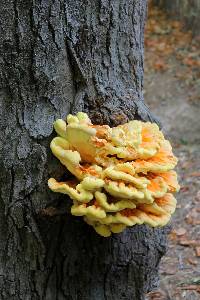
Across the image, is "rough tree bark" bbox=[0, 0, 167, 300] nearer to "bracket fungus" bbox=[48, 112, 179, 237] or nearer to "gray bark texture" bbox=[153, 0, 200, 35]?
"bracket fungus" bbox=[48, 112, 179, 237]

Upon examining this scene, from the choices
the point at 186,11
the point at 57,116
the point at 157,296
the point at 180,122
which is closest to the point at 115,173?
the point at 57,116

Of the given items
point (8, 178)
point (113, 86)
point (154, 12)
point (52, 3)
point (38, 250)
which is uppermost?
point (154, 12)

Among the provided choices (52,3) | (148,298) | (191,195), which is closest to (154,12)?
(191,195)

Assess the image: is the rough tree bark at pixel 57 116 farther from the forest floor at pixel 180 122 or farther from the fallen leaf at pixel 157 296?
the forest floor at pixel 180 122

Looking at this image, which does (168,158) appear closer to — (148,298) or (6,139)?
(6,139)

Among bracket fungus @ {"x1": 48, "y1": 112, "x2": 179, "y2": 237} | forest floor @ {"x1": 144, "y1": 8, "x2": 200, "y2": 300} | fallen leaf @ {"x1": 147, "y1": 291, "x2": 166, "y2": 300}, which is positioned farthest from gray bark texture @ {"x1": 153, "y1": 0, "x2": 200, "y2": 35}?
bracket fungus @ {"x1": 48, "y1": 112, "x2": 179, "y2": 237}
